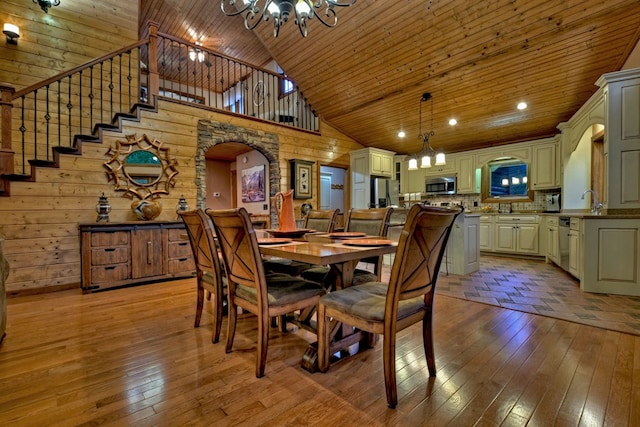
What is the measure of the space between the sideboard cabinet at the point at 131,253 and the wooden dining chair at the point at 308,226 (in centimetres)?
184

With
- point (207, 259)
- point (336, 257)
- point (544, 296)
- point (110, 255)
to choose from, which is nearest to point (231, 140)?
point (110, 255)

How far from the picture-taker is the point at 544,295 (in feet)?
10.6

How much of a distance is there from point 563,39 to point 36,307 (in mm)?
6719

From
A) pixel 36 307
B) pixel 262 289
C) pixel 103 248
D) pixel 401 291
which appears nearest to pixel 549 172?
pixel 401 291

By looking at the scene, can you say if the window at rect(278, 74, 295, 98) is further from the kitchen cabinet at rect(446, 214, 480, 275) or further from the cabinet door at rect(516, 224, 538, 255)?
the cabinet door at rect(516, 224, 538, 255)

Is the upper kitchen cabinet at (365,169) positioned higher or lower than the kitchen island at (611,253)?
higher

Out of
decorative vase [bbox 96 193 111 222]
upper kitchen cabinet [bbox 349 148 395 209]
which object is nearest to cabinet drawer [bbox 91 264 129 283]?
decorative vase [bbox 96 193 111 222]

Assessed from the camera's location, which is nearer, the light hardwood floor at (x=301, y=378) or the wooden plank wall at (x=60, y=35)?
the light hardwood floor at (x=301, y=378)

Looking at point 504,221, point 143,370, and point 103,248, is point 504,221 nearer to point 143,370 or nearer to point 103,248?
point 143,370

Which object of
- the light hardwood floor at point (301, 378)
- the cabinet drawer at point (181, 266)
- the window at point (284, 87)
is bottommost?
the light hardwood floor at point (301, 378)

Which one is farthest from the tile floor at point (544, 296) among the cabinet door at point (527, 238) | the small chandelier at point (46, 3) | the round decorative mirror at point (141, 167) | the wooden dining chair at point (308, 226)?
the small chandelier at point (46, 3)

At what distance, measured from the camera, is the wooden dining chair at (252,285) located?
5.27ft

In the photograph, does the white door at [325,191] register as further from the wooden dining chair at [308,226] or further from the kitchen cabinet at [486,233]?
the wooden dining chair at [308,226]

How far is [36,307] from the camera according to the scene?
9.71 ft
